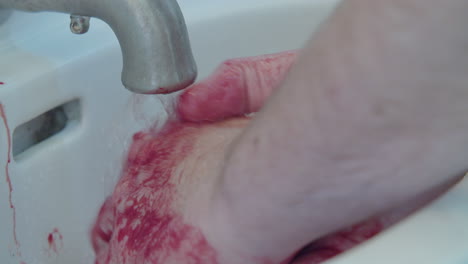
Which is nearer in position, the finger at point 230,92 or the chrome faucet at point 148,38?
the chrome faucet at point 148,38

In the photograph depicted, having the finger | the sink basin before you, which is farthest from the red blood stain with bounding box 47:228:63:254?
the finger

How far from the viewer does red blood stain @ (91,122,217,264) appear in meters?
0.41

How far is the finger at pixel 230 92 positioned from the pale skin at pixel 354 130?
0.19 meters

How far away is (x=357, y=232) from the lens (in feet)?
1.27

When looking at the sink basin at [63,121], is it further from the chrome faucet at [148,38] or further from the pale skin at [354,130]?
the pale skin at [354,130]

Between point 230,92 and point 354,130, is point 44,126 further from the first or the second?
point 354,130

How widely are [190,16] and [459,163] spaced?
1.28ft

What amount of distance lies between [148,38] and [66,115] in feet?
0.53

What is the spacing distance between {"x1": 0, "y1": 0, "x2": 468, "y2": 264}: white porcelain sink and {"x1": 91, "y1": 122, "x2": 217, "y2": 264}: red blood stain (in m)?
0.02

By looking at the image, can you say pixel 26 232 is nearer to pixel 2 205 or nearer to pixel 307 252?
pixel 2 205

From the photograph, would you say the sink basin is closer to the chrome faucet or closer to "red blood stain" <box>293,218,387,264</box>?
the chrome faucet

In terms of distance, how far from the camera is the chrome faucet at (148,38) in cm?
39

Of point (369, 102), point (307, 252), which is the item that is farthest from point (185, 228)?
point (369, 102)

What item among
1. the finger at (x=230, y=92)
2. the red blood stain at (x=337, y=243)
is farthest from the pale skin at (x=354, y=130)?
the finger at (x=230, y=92)
